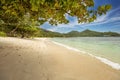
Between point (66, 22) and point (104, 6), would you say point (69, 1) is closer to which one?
point (104, 6)

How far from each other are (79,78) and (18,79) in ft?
4.99

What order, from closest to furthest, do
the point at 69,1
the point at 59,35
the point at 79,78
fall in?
the point at 69,1 → the point at 79,78 → the point at 59,35

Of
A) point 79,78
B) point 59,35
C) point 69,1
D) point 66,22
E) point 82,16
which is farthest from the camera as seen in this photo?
point 59,35

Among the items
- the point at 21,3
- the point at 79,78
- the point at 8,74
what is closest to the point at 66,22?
the point at 21,3

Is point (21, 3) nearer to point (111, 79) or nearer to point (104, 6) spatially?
point (104, 6)

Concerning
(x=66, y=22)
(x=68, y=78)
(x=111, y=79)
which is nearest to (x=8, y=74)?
(x=68, y=78)

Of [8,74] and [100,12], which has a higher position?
[100,12]

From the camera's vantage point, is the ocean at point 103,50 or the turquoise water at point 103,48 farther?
the turquoise water at point 103,48

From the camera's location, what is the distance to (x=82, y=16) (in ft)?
20.5

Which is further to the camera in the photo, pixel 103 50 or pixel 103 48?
pixel 103 48

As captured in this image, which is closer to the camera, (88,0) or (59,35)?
(88,0)

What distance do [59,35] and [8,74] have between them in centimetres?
14355

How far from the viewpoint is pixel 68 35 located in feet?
493

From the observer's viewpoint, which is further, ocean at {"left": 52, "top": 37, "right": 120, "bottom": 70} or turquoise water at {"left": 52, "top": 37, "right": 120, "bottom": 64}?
turquoise water at {"left": 52, "top": 37, "right": 120, "bottom": 64}
